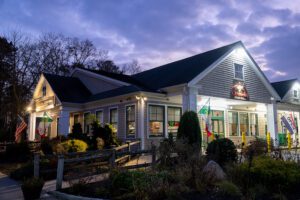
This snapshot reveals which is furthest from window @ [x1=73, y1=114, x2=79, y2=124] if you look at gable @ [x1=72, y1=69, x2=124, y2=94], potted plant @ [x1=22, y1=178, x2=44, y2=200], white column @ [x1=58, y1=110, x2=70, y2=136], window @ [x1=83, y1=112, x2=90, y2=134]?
potted plant @ [x1=22, y1=178, x2=44, y2=200]

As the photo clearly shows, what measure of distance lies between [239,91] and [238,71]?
1342 mm

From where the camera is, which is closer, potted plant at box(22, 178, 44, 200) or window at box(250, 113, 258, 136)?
potted plant at box(22, 178, 44, 200)

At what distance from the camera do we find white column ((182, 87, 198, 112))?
15.7 metres

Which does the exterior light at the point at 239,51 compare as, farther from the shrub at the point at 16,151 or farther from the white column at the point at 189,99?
the shrub at the point at 16,151

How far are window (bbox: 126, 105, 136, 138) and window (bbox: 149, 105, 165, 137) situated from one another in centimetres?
106

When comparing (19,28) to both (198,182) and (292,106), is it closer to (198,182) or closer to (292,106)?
(292,106)

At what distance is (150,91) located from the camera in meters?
16.7

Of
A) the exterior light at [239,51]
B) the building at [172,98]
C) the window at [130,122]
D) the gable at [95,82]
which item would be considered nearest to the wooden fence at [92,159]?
the window at [130,122]

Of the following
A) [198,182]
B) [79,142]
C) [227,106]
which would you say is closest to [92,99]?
[79,142]

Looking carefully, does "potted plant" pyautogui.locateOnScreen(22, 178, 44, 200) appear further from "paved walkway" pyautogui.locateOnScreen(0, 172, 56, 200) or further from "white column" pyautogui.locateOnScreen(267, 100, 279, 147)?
"white column" pyautogui.locateOnScreen(267, 100, 279, 147)

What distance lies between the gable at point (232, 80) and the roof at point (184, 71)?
16.9 inches

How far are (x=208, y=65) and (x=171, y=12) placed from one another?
3.84 metres

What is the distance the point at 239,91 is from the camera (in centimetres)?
1912

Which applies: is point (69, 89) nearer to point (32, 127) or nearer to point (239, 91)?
point (32, 127)
